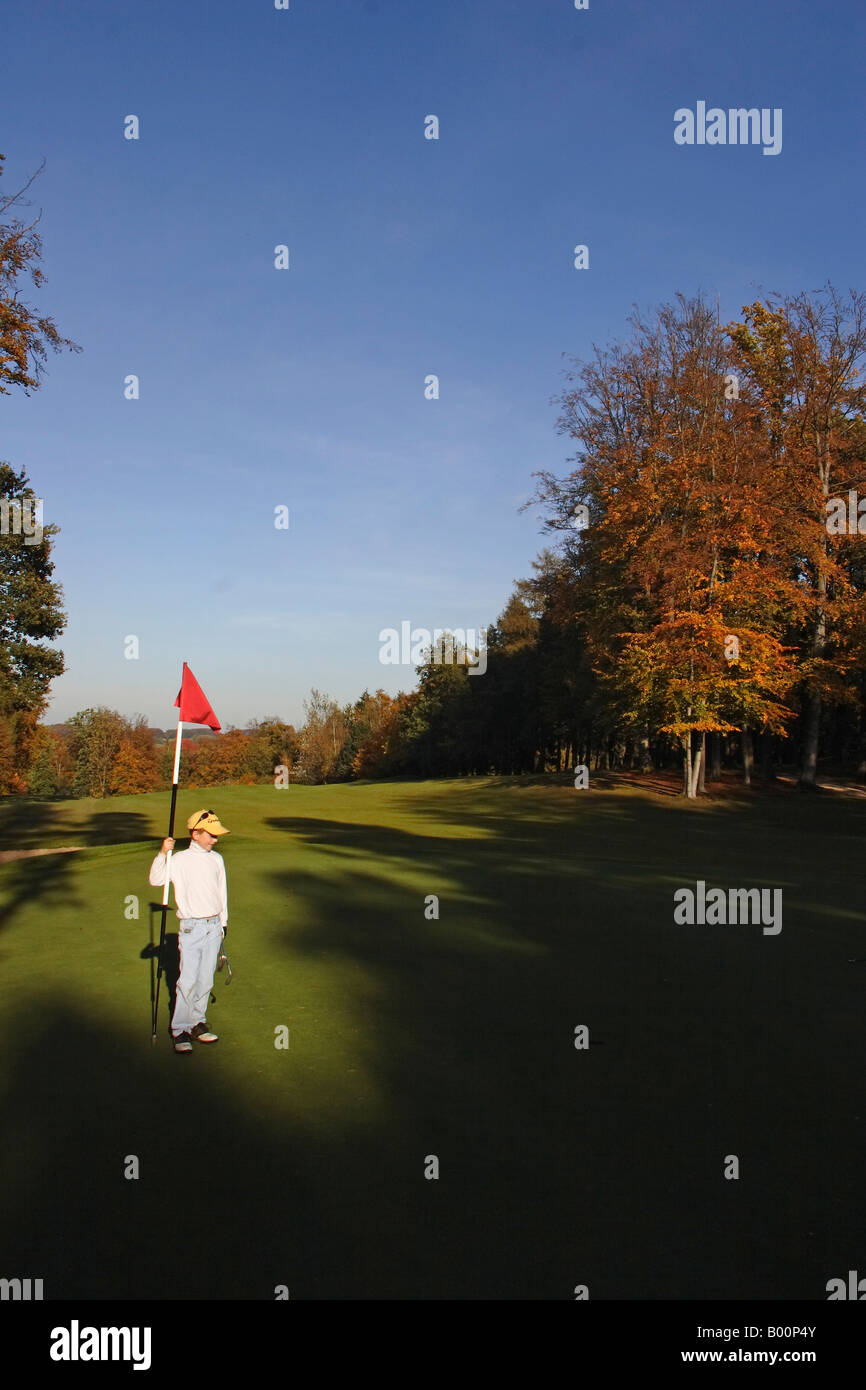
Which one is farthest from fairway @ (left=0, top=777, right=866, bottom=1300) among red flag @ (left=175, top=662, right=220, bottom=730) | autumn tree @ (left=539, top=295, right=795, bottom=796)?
autumn tree @ (left=539, top=295, right=795, bottom=796)

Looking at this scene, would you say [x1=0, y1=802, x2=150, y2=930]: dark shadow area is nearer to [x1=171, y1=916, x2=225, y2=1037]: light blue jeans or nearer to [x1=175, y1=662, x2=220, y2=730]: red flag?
[x1=175, y1=662, x2=220, y2=730]: red flag

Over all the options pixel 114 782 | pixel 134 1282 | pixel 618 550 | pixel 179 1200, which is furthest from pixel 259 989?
pixel 114 782

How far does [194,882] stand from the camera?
9383 millimetres

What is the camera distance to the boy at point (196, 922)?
357 inches

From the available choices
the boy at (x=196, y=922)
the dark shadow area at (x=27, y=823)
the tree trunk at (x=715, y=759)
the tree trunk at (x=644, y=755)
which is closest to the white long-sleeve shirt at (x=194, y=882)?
the boy at (x=196, y=922)

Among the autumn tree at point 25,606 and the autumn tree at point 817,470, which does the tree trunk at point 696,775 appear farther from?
the autumn tree at point 25,606

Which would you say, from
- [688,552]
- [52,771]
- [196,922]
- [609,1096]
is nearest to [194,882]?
[196,922]

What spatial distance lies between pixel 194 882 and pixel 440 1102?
3147 mm

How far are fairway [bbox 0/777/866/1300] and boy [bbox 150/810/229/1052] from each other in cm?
36

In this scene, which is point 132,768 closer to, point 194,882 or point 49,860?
point 49,860

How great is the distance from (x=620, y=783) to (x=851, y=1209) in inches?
1612

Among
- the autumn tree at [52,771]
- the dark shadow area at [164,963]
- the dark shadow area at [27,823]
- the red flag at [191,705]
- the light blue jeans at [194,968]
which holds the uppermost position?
the red flag at [191,705]

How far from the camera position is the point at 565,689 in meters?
67.3

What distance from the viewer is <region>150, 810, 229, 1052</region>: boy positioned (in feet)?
29.7
